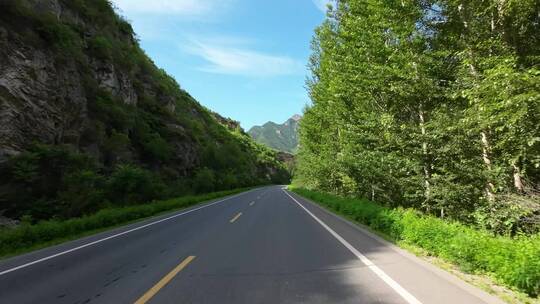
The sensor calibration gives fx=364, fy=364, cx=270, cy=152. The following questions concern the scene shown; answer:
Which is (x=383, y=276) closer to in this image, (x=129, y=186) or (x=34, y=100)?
(x=129, y=186)

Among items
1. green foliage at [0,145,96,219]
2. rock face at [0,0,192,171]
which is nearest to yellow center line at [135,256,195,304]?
green foliage at [0,145,96,219]

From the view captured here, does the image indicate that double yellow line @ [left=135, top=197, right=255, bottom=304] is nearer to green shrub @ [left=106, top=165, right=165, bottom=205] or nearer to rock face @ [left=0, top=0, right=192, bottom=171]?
rock face @ [left=0, top=0, right=192, bottom=171]

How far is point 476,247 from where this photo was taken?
21.5 feet

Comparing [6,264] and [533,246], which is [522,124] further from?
[6,264]

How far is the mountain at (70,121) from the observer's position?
657 inches

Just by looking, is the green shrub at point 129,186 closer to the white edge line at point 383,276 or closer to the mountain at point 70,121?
the mountain at point 70,121

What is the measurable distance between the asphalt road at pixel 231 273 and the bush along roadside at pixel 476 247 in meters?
0.59

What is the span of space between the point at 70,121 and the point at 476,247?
22782 mm

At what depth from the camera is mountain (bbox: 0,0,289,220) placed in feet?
54.7

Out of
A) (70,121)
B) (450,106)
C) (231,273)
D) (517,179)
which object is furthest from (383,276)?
(70,121)

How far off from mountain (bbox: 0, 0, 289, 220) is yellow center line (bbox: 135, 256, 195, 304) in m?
11.7

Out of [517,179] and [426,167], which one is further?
[426,167]

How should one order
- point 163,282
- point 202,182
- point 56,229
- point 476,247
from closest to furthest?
point 163,282
point 476,247
point 56,229
point 202,182

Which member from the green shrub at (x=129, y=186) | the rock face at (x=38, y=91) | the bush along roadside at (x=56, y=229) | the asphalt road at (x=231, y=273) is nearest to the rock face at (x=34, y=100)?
the rock face at (x=38, y=91)
